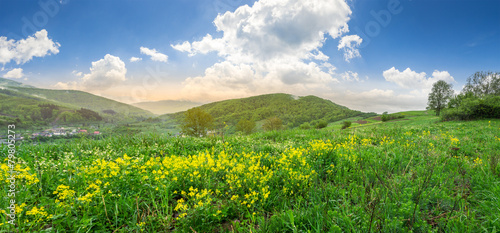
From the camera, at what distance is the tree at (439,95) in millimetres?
57094

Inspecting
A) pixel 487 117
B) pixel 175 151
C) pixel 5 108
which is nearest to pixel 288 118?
pixel 487 117

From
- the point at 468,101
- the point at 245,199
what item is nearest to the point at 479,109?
the point at 468,101

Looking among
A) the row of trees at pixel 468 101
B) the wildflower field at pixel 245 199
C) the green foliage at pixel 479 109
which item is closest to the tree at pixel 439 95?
→ the row of trees at pixel 468 101

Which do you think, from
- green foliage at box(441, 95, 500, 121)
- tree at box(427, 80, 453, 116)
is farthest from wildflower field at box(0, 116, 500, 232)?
tree at box(427, 80, 453, 116)

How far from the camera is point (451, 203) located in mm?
3406

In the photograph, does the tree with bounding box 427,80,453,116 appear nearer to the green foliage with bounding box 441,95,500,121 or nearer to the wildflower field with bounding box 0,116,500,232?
the green foliage with bounding box 441,95,500,121

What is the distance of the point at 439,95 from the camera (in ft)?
189

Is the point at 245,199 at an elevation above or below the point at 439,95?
below

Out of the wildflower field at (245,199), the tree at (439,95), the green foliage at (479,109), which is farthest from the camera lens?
the tree at (439,95)

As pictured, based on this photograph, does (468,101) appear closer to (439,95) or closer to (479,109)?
(479,109)

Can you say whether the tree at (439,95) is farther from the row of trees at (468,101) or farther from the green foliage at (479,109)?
the green foliage at (479,109)

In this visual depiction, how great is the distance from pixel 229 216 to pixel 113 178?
91.2 inches

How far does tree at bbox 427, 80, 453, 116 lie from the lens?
5709 cm

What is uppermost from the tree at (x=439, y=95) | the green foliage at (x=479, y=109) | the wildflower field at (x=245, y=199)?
the tree at (x=439, y=95)
